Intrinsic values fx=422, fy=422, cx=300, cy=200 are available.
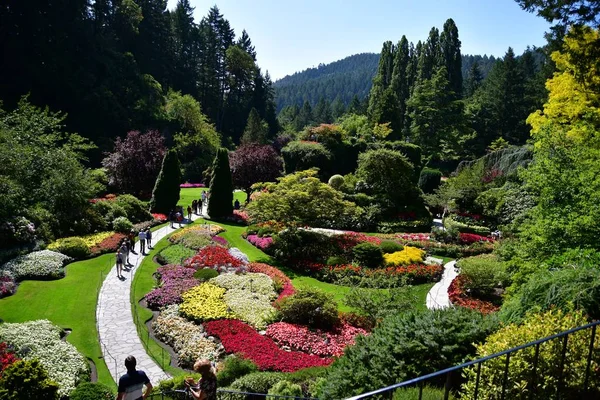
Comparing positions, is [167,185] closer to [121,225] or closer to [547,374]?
[121,225]

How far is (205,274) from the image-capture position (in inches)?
714

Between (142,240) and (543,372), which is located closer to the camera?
(543,372)

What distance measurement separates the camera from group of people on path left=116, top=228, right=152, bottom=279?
741 inches

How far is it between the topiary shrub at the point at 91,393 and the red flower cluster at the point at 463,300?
11.8 m

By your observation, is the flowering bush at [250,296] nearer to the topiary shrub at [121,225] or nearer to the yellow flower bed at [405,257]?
the yellow flower bed at [405,257]

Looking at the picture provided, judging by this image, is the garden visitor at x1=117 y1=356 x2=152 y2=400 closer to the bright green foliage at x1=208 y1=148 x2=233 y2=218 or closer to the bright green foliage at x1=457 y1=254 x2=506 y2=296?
the bright green foliage at x1=457 y1=254 x2=506 y2=296

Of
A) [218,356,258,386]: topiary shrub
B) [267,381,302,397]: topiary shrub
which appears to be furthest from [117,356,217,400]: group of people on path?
[218,356,258,386]: topiary shrub

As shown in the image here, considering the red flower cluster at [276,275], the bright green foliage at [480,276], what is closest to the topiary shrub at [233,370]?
the red flower cluster at [276,275]

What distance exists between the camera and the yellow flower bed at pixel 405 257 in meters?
20.9

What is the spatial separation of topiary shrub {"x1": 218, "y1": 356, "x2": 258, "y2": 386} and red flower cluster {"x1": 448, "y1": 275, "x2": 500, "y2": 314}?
8493 millimetres

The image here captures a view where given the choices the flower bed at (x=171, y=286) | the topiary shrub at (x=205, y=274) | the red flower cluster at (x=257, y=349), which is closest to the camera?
the red flower cluster at (x=257, y=349)

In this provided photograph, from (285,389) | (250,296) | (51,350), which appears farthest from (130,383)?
(250,296)

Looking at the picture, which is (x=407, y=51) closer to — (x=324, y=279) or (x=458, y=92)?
(x=458, y=92)

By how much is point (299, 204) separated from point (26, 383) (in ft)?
50.6
